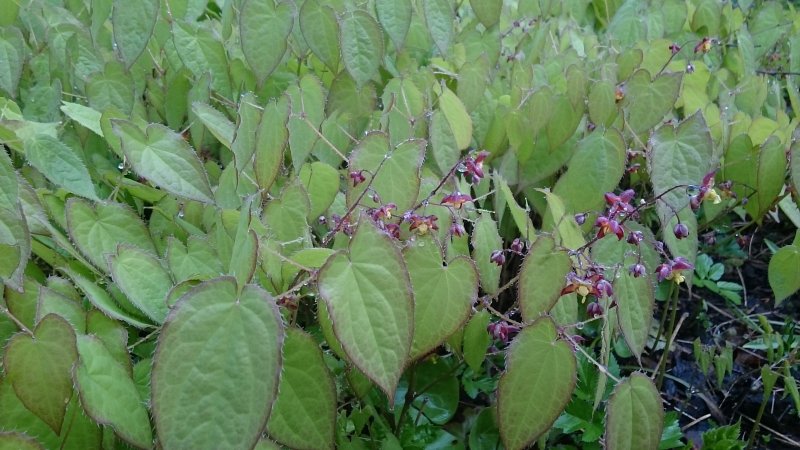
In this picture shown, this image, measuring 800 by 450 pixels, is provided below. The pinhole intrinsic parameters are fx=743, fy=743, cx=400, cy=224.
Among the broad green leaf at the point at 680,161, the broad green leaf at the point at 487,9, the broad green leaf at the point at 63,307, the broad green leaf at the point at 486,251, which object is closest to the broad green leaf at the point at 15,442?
the broad green leaf at the point at 63,307

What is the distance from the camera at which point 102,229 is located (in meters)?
1.10

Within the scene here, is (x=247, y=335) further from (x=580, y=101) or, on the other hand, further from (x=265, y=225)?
(x=580, y=101)

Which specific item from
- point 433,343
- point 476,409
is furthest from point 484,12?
point 433,343

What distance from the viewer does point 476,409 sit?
135cm

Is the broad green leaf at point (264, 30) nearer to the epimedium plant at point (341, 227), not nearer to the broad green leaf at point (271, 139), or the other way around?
the epimedium plant at point (341, 227)

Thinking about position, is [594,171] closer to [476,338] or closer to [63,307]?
[476,338]

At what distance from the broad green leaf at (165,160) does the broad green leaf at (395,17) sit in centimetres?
56

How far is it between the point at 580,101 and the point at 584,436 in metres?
0.65

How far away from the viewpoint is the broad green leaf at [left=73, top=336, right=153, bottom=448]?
804 millimetres

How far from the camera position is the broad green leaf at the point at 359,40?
141 cm

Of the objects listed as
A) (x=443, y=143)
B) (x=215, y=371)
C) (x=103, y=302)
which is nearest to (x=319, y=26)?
(x=443, y=143)

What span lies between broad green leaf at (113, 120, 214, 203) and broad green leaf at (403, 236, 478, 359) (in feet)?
1.23

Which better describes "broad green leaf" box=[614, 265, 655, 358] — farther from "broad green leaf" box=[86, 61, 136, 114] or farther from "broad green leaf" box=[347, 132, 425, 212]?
"broad green leaf" box=[86, 61, 136, 114]

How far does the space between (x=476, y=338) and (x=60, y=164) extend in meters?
0.71
